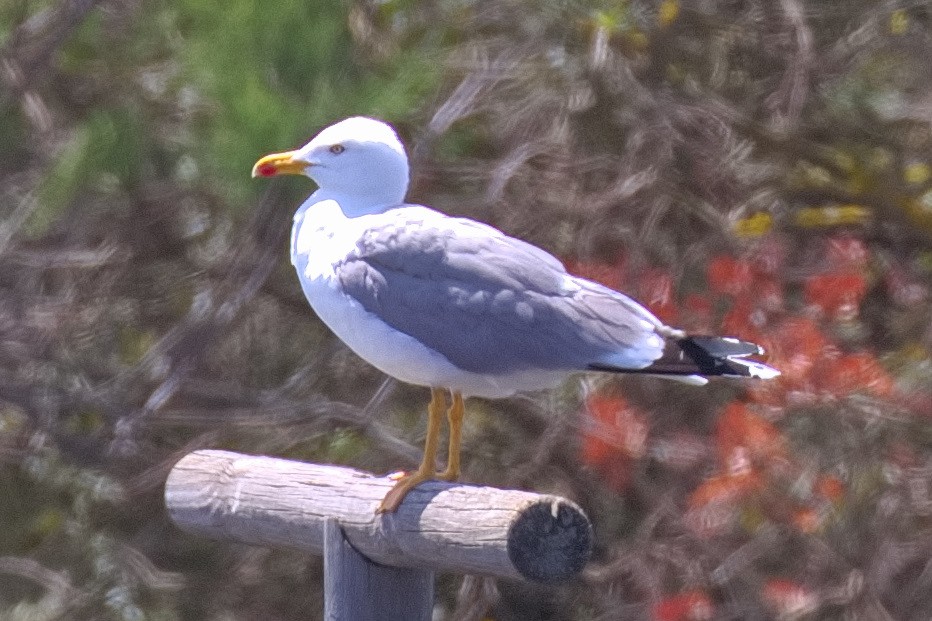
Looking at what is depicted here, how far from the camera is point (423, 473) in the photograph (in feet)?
8.81

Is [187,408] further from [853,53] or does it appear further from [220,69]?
[853,53]

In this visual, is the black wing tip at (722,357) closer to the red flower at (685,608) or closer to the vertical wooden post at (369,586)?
the vertical wooden post at (369,586)

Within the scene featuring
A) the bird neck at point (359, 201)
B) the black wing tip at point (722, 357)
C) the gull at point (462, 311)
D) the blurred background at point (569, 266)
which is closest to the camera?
the black wing tip at point (722, 357)

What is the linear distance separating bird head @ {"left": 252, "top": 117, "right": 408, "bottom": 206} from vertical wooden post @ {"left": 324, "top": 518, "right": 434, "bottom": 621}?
591mm

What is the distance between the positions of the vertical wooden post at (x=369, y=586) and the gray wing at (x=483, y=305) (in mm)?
324

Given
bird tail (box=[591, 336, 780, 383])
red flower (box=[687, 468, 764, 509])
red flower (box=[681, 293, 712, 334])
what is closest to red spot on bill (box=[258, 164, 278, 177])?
bird tail (box=[591, 336, 780, 383])

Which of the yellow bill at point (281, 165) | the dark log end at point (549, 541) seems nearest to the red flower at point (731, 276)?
the yellow bill at point (281, 165)

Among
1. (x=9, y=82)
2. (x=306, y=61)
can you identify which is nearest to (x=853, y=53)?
(x=306, y=61)

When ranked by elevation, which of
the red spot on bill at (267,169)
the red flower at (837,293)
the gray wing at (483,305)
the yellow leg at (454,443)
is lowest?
the red flower at (837,293)

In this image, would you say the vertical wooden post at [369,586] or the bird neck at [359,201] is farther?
the bird neck at [359,201]

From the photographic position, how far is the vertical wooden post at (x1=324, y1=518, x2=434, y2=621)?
2.65 metres

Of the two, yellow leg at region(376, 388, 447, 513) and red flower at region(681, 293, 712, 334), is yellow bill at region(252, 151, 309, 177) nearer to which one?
yellow leg at region(376, 388, 447, 513)

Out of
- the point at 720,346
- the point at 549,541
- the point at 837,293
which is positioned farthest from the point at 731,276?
the point at 549,541

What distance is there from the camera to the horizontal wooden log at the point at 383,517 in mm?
2379
